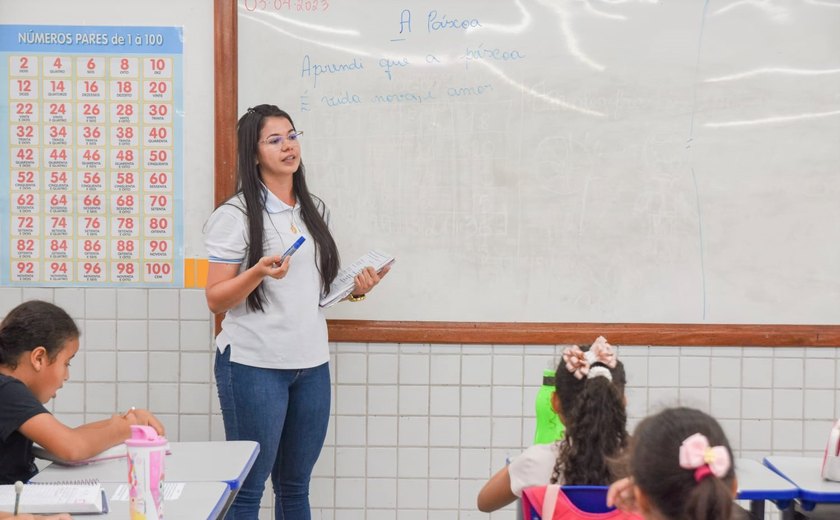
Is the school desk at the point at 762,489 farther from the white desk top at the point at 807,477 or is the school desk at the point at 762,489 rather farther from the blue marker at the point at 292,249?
the blue marker at the point at 292,249

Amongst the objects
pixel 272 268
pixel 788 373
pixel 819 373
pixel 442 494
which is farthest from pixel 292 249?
pixel 819 373

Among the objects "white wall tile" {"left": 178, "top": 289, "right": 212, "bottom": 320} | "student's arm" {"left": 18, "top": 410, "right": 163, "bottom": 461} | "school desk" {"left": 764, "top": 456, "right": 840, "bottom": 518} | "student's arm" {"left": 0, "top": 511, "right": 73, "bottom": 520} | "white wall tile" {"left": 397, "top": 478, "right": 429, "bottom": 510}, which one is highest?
"white wall tile" {"left": 178, "top": 289, "right": 212, "bottom": 320}

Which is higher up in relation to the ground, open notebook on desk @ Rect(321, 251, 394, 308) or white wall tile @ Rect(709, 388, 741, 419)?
open notebook on desk @ Rect(321, 251, 394, 308)

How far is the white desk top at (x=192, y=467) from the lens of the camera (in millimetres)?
2436

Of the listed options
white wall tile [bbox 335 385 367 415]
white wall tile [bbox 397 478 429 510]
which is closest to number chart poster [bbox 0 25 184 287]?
white wall tile [bbox 335 385 367 415]

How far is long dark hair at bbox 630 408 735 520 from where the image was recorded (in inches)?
66.2

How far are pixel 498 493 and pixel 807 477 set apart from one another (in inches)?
33.9

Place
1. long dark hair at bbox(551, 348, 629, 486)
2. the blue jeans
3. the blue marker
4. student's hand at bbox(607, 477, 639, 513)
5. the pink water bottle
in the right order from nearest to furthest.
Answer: student's hand at bbox(607, 477, 639, 513) < the pink water bottle < long dark hair at bbox(551, 348, 629, 486) < the blue marker < the blue jeans

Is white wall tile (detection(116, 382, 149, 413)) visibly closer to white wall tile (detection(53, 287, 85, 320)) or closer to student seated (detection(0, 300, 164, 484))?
white wall tile (detection(53, 287, 85, 320))

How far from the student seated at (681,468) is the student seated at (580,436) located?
48 centimetres

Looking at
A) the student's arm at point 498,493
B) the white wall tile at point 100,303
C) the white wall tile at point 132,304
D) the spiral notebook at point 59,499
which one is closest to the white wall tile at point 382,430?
the white wall tile at point 132,304

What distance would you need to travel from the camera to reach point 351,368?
387 centimetres

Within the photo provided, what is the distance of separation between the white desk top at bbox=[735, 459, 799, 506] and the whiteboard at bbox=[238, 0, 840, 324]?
1.27 meters

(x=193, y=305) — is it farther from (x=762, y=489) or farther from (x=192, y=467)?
(x=762, y=489)
